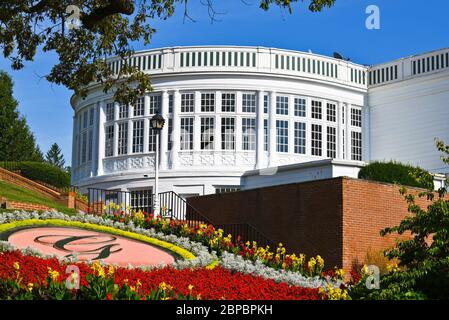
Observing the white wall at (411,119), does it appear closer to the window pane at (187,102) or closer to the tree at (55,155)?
the window pane at (187,102)

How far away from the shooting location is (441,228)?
54.2 ft

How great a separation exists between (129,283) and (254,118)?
89.0 feet

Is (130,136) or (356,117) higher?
(356,117)

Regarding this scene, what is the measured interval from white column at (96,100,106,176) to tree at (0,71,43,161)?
51.4ft

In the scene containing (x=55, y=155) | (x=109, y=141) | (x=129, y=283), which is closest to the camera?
(x=129, y=283)

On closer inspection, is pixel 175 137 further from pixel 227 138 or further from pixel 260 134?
pixel 260 134

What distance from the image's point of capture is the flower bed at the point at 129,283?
1175 cm

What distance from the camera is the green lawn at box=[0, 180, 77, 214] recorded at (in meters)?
28.2

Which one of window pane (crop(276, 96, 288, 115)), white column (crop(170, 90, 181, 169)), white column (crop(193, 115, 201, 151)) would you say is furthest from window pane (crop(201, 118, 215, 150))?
window pane (crop(276, 96, 288, 115))

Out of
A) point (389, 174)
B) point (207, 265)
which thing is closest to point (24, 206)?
point (207, 265)

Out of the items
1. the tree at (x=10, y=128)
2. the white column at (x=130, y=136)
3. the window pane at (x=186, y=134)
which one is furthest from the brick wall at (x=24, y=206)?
the tree at (x=10, y=128)

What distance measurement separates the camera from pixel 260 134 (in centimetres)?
4012
